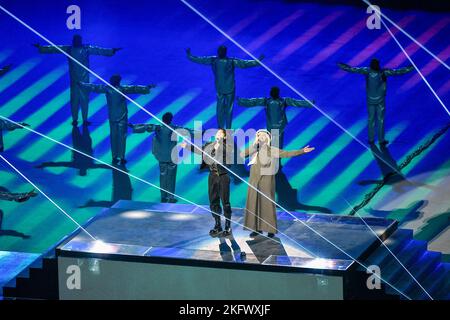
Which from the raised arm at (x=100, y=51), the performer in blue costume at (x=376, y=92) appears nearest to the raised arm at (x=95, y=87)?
the raised arm at (x=100, y=51)

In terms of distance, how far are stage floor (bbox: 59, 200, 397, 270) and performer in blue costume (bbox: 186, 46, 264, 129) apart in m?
4.05

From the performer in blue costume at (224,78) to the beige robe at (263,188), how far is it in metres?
5.29

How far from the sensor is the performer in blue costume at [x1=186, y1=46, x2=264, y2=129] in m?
23.8

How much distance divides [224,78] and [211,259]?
645 cm

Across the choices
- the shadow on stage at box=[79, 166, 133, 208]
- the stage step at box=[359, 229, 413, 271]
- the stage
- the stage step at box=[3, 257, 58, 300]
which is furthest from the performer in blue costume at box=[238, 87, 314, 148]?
the stage step at box=[3, 257, 58, 300]

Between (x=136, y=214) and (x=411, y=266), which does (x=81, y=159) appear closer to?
(x=136, y=214)

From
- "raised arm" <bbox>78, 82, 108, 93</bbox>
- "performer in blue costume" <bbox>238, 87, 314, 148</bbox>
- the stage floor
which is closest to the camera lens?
the stage floor

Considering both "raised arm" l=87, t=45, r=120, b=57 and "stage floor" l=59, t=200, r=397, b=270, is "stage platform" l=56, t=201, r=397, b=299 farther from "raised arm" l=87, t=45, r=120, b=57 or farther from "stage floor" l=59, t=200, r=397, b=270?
"raised arm" l=87, t=45, r=120, b=57

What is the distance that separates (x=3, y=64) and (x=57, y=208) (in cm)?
602
